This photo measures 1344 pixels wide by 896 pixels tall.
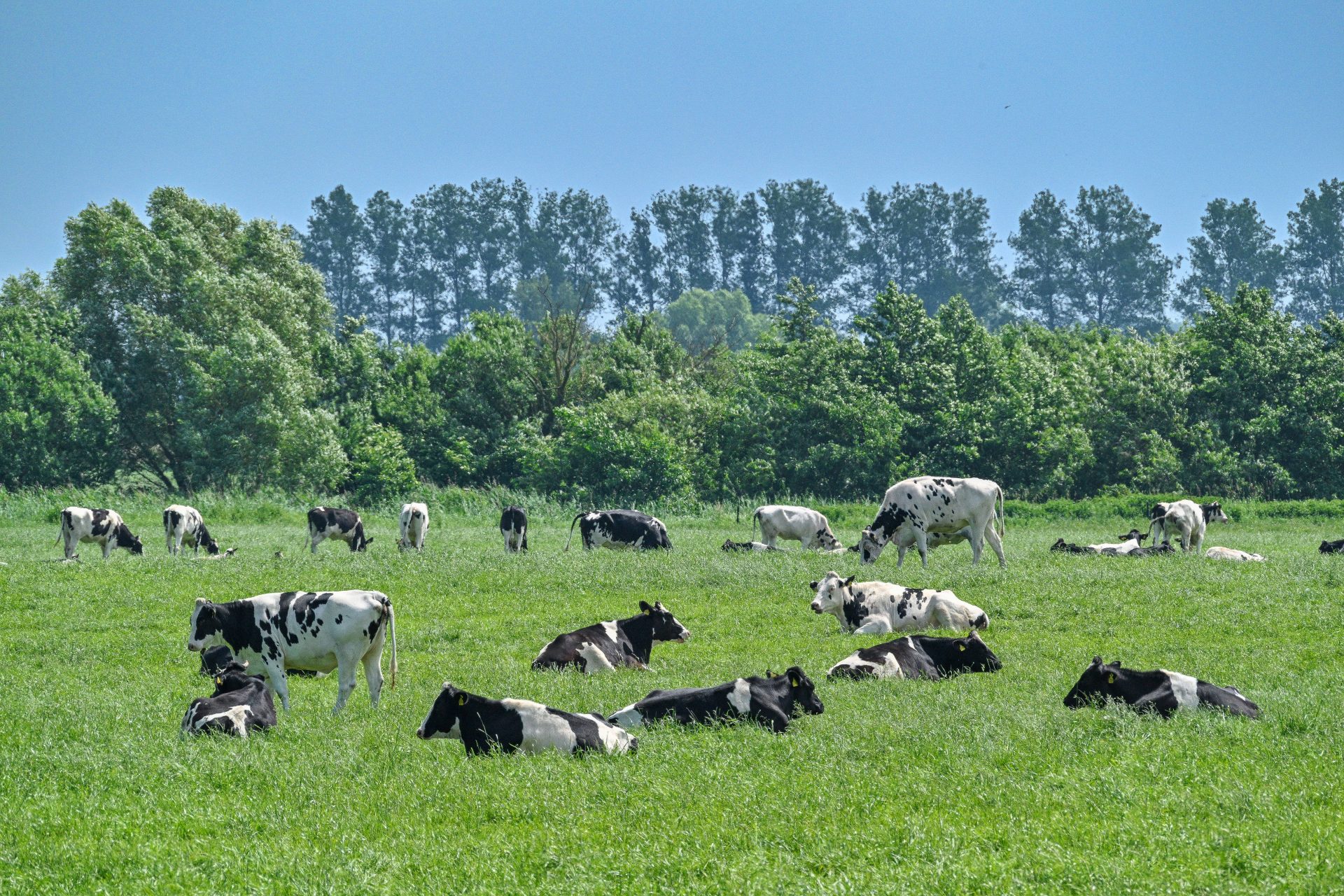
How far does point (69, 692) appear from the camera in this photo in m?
13.5

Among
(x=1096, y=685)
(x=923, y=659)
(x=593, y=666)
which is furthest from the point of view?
(x=593, y=666)

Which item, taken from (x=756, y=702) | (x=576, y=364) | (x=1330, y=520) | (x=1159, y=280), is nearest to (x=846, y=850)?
(x=756, y=702)

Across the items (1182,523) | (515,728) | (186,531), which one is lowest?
(186,531)

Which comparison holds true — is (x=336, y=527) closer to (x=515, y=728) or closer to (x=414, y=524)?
(x=414, y=524)

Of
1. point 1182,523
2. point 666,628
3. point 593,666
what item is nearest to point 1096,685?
point 593,666

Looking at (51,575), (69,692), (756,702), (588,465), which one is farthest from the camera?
(588,465)

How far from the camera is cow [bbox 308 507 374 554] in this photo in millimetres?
30609

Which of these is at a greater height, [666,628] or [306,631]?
[306,631]

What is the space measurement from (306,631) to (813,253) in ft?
462

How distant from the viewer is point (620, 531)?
3098cm

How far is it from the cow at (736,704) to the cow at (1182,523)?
21.6 metres

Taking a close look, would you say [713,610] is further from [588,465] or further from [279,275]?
[279,275]

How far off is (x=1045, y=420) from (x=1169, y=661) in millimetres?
40905

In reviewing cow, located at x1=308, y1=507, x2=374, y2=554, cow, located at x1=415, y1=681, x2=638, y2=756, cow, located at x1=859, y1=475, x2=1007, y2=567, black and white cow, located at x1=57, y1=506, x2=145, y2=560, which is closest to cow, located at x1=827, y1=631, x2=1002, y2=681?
cow, located at x1=415, y1=681, x2=638, y2=756
